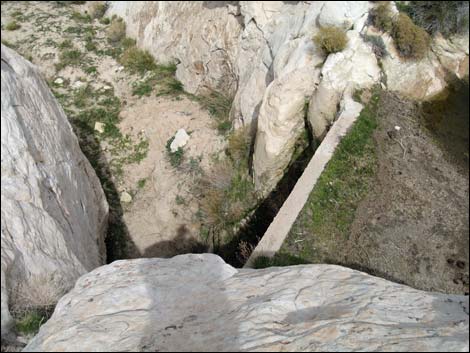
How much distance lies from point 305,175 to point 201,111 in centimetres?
468

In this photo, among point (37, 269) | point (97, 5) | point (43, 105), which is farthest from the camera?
point (97, 5)

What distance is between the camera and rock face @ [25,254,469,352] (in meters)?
2.93

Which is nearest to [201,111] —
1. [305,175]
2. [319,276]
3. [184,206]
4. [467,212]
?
[184,206]

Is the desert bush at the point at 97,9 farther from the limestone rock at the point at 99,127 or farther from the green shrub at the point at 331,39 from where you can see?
the green shrub at the point at 331,39

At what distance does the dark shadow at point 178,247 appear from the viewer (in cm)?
827

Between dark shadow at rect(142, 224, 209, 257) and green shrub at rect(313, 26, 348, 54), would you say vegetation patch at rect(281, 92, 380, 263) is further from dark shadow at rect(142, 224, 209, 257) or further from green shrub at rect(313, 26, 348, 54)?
dark shadow at rect(142, 224, 209, 257)

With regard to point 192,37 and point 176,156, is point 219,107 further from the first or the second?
point 192,37

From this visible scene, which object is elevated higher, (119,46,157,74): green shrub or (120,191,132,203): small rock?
(119,46,157,74): green shrub

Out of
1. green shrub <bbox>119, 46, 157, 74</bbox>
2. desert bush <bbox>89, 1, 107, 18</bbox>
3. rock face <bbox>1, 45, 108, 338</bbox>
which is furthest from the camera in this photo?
desert bush <bbox>89, 1, 107, 18</bbox>

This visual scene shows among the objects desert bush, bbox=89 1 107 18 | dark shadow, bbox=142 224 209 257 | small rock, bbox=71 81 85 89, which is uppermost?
desert bush, bbox=89 1 107 18

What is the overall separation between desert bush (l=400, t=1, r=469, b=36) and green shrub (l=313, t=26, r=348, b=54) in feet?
5.72

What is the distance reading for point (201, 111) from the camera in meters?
10.3

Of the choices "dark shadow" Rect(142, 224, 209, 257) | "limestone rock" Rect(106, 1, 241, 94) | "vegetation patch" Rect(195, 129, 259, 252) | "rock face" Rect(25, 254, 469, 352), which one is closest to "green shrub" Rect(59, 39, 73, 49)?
"limestone rock" Rect(106, 1, 241, 94)

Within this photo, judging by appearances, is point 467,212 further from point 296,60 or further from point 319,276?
point 296,60
